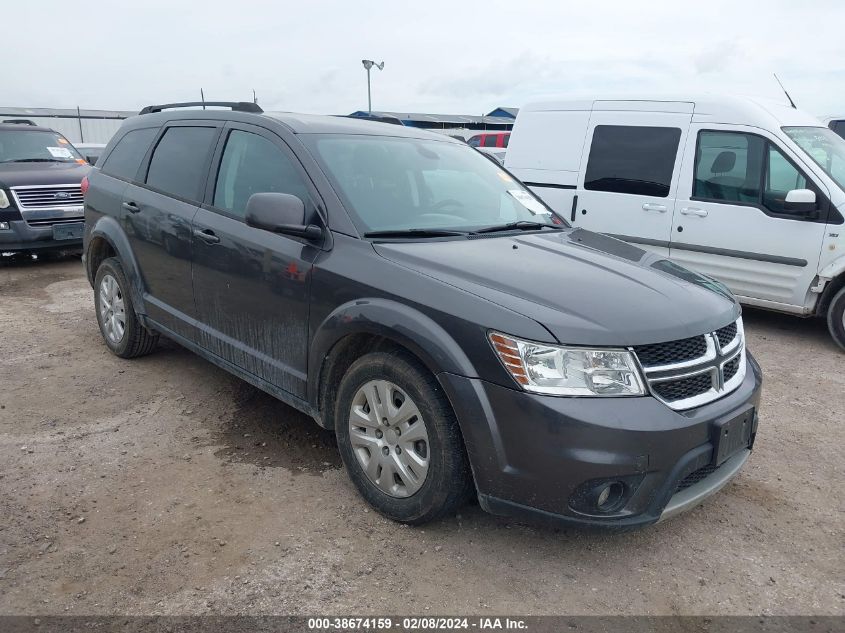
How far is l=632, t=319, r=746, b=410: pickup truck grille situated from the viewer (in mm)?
2590

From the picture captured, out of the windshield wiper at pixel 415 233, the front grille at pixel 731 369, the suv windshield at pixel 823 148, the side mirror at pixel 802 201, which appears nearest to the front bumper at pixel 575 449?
the front grille at pixel 731 369

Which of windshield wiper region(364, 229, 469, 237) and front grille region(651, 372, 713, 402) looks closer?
front grille region(651, 372, 713, 402)

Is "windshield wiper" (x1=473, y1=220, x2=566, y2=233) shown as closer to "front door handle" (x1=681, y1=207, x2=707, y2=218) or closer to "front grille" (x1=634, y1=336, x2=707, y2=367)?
"front grille" (x1=634, y1=336, x2=707, y2=367)

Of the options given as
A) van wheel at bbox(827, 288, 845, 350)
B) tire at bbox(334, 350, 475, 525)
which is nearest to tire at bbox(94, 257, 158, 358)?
tire at bbox(334, 350, 475, 525)

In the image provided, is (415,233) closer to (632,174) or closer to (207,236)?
(207,236)

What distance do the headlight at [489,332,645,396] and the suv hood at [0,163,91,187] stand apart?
8387mm

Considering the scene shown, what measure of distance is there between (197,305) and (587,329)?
247 cm

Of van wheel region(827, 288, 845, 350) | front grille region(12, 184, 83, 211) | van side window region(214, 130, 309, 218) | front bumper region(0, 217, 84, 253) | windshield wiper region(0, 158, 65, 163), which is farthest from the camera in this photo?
windshield wiper region(0, 158, 65, 163)

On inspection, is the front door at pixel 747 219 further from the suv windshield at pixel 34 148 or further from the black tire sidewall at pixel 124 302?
the suv windshield at pixel 34 148

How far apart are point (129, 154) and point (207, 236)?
62.7 inches

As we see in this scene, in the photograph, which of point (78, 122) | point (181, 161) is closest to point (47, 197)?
point (181, 161)

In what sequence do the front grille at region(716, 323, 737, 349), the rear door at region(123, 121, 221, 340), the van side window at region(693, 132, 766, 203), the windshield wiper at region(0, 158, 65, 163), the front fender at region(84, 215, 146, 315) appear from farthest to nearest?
the windshield wiper at region(0, 158, 65, 163)
the van side window at region(693, 132, 766, 203)
the front fender at region(84, 215, 146, 315)
the rear door at region(123, 121, 221, 340)
the front grille at region(716, 323, 737, 349)

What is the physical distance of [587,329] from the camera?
99.7 inches

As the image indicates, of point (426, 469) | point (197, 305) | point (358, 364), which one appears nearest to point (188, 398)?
point (197, 305)
